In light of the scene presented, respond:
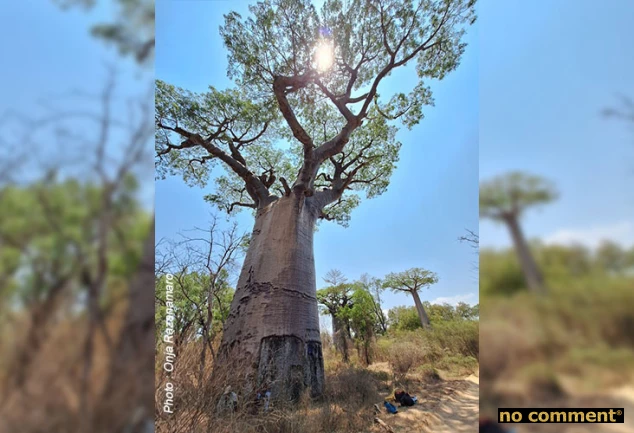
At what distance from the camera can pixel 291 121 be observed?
111 inches

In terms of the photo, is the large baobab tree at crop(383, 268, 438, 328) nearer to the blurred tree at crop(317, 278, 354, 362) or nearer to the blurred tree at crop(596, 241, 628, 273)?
the blurred tree at crop(317, 278, 354, 362)

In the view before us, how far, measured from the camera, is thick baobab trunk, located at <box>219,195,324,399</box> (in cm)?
196

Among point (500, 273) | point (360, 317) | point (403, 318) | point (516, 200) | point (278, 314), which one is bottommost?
point (403, 318)

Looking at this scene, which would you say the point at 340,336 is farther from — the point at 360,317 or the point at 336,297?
the point at 336,297

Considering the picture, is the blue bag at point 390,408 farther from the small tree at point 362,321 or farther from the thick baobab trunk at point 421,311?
the thick baobab trunk at point 421,311

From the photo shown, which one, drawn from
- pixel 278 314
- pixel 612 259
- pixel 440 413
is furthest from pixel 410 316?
pixel 612 259

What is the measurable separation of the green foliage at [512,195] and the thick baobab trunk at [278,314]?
1.68 meters

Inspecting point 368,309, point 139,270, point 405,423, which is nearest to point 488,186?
point 139,270

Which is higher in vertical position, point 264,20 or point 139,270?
point 264,20

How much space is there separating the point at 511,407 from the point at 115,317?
123 cm

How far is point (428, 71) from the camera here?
3.21 meters

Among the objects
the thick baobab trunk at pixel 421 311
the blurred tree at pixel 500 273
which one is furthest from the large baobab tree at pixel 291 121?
the thick baobab trunk at pixel 421 311

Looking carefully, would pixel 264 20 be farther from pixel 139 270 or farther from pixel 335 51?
pixel 139 270

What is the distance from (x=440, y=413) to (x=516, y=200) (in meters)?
1.79
